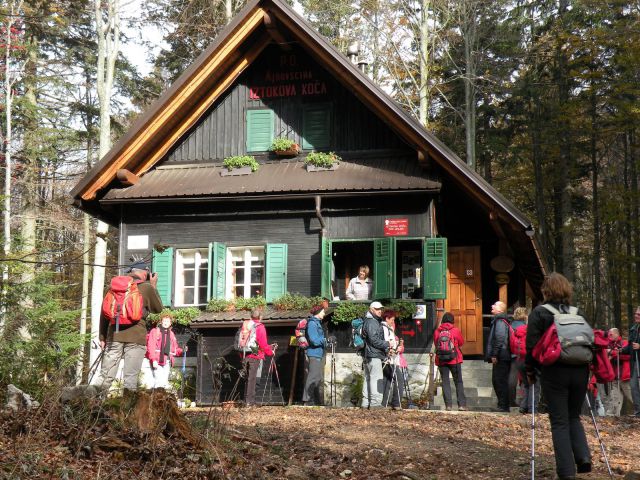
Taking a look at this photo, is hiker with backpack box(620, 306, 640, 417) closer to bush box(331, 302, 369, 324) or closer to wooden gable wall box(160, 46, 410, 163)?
bush box(331, 302, 369, 324)

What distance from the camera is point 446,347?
50.1 ft

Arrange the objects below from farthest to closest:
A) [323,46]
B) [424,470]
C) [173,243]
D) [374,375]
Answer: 1. [173,243]
2. [323,46]
3. [374,375]
4. [424,470]

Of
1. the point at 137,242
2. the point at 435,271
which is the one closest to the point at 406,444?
the point at 435,271

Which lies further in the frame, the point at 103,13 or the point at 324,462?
the point at 103,13

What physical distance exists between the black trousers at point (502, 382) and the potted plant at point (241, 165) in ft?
23.8

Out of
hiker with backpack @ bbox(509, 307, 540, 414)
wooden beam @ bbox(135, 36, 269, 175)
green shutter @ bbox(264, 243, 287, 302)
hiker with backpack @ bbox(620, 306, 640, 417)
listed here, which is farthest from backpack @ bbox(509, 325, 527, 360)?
wooden beam @ bbox(135, 36, 269, 175)

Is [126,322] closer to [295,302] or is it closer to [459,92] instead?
A: [295,302]

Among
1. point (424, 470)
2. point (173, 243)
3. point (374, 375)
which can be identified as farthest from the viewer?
point (173, 243)

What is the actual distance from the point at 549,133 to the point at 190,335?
18.0 m

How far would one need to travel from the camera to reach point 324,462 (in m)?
8.69

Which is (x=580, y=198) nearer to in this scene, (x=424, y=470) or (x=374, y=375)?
(x=374, y=375)

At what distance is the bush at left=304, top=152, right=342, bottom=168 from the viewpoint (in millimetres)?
19172

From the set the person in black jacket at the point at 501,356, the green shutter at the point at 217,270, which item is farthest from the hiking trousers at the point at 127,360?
the green shutter at the point at 217,270

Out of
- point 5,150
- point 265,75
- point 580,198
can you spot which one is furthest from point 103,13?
point 580,198
